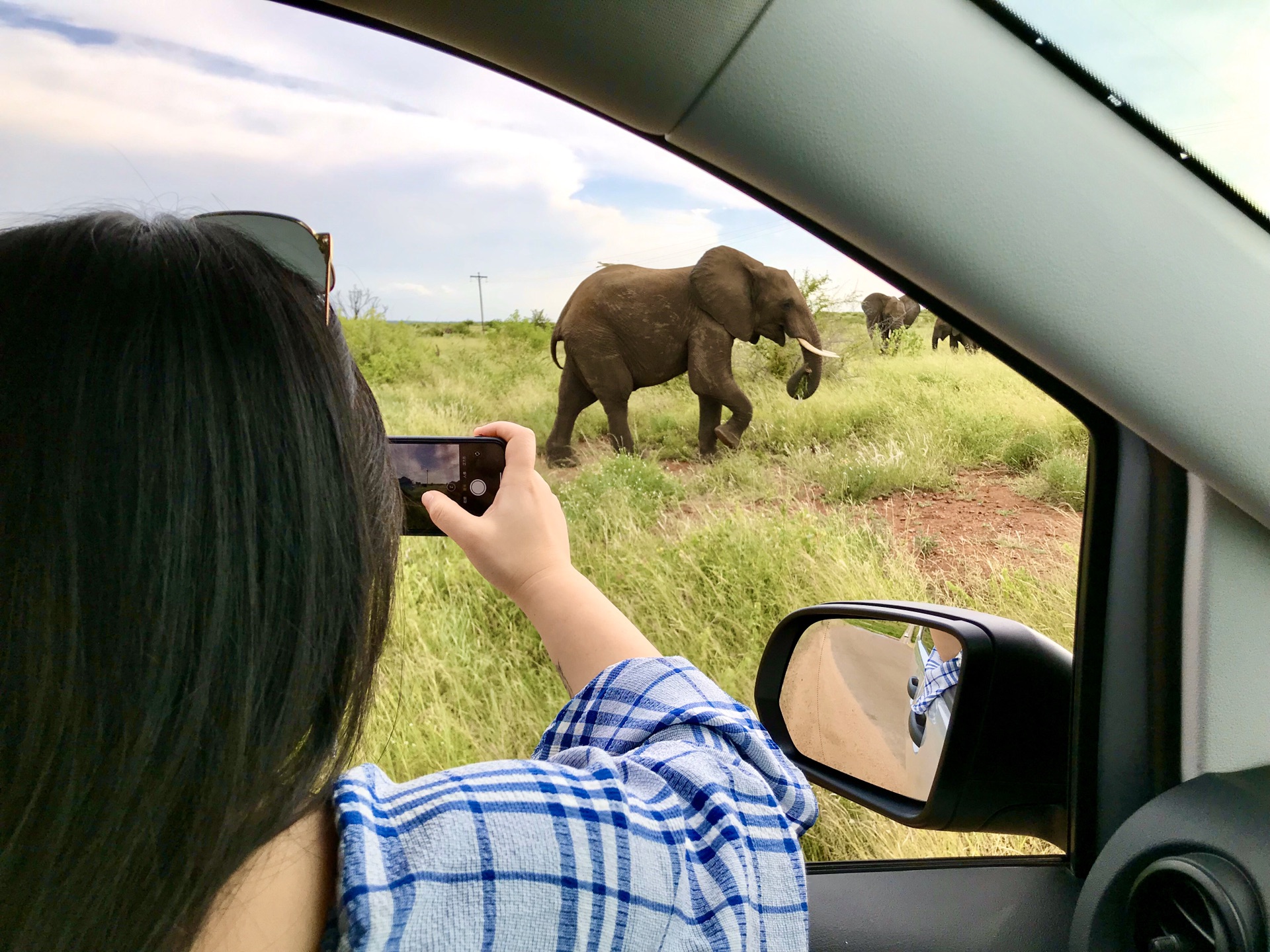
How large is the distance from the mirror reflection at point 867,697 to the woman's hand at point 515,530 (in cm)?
37

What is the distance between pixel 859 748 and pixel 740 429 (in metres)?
3.16

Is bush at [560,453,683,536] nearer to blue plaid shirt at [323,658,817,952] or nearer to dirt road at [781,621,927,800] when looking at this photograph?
dirt road at [781,621,927,800]

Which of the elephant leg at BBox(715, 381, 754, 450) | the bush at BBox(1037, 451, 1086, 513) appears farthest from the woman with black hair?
the elephant leg at BBox(715, 381, 754, 450)

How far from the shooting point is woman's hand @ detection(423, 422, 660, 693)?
0.66 m

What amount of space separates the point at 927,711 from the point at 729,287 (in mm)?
4769

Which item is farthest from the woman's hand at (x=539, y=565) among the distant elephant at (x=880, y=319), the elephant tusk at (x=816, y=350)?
the elephant tusk at (x=816, y=350)

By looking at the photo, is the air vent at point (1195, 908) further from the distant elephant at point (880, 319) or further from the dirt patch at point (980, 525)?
the distant elephant at point (880, 319)

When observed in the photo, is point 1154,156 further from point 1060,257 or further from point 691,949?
point 691,949

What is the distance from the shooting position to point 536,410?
3.67m

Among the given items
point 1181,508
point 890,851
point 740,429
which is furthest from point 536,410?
point 1181,508

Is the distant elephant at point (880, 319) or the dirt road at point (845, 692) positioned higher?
the distant elephant at point (880, 319)

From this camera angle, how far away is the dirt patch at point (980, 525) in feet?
6.09

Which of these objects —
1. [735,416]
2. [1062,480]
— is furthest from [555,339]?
[1062,480]

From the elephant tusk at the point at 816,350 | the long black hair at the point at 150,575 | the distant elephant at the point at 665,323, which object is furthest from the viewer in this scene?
the distant elephant at the point at 665,323
